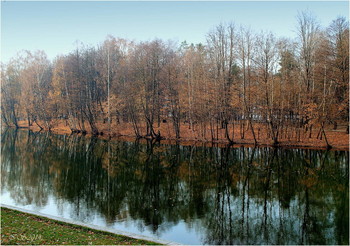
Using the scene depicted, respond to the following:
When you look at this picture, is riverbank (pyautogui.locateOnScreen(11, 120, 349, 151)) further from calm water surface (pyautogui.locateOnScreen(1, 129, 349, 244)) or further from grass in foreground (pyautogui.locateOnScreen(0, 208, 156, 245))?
grass in foreground (pyautogui.locateOnScreen(0, 208, 156, 245))

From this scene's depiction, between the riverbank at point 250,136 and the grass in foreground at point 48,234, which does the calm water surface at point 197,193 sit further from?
the riverbank at point 250,136

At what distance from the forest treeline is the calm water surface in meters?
8.35

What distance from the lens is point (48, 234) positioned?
10.4m

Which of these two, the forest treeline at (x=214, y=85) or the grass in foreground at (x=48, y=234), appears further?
the forest treeline at (x=214, y=85)

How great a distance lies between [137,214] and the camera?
47.2 ft

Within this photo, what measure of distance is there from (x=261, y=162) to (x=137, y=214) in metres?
15.8

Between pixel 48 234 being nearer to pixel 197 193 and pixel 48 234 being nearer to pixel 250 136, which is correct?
pixel 197 193

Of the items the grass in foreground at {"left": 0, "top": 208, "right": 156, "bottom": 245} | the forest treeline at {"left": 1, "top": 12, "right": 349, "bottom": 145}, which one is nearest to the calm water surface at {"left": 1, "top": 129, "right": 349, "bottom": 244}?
the grass in foreground at {"left": 0, "top": 208, "right": 156, "bottom": 245}

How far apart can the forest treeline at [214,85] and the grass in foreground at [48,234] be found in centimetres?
2897

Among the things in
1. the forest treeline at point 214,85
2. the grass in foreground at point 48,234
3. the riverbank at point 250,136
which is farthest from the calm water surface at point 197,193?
the forest treeline at point 214,85

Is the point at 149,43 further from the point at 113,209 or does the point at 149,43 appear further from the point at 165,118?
the point at 113,209

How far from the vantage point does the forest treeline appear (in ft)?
121

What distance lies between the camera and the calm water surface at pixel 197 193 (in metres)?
12.6

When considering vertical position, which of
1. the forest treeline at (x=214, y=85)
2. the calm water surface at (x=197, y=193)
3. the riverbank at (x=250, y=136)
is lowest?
the calm water surface at (x=197, y=193)
